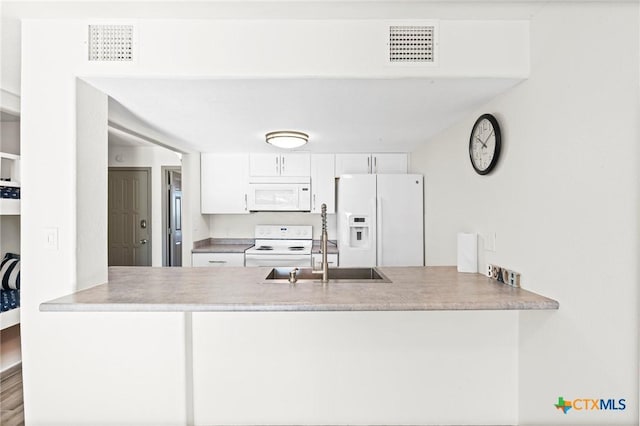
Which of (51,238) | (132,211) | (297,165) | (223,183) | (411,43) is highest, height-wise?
(411,43)

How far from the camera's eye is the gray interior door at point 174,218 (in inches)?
192

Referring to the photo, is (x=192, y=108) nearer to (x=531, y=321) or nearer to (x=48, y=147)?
(x=48, y=147)

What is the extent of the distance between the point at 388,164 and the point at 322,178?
2.68 ft

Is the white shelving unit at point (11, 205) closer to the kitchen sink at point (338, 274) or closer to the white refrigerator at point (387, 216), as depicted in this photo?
the kitchen sink at point (338, 274)

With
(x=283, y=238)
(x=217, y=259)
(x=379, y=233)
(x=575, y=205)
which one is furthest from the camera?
(x=283, y=238)

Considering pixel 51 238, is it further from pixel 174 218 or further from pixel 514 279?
pixel 174 218

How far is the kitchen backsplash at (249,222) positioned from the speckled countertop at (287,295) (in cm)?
220

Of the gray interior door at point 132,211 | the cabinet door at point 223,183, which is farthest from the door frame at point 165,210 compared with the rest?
the cabinet door at point 223,183

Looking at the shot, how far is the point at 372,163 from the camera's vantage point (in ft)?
12.8

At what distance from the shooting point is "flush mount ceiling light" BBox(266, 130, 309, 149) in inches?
109

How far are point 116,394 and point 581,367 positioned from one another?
7.29 feet

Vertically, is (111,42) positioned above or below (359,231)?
above

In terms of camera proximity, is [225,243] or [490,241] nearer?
[490,241]

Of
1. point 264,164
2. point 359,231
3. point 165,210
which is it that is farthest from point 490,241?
point 165,210
